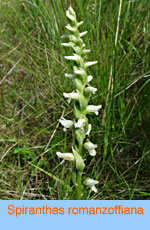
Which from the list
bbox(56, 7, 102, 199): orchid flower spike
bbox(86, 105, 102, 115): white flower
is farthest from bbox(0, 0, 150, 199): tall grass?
bbox(86, 105, 102, 115): white flower

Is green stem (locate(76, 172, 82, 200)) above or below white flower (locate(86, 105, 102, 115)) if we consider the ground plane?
below

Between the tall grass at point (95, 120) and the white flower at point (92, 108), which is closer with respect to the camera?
the white flower at point (92, 108)

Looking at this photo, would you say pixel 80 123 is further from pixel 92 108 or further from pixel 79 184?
pixel 79 184

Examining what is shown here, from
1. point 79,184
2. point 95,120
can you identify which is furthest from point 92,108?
point 95,120

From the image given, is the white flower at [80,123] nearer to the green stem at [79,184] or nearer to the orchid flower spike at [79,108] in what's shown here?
the orchid flower spike at [79,108]

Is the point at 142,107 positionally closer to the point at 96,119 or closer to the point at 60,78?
the point at 96,119

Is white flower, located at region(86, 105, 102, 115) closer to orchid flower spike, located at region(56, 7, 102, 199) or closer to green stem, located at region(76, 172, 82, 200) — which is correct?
orchid flower spike, located at region(56, 7, 102, 199)

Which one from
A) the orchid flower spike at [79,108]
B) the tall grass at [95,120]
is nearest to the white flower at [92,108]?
the orchid flower spike at [79,108]

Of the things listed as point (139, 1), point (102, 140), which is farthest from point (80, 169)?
point (139, 1)
